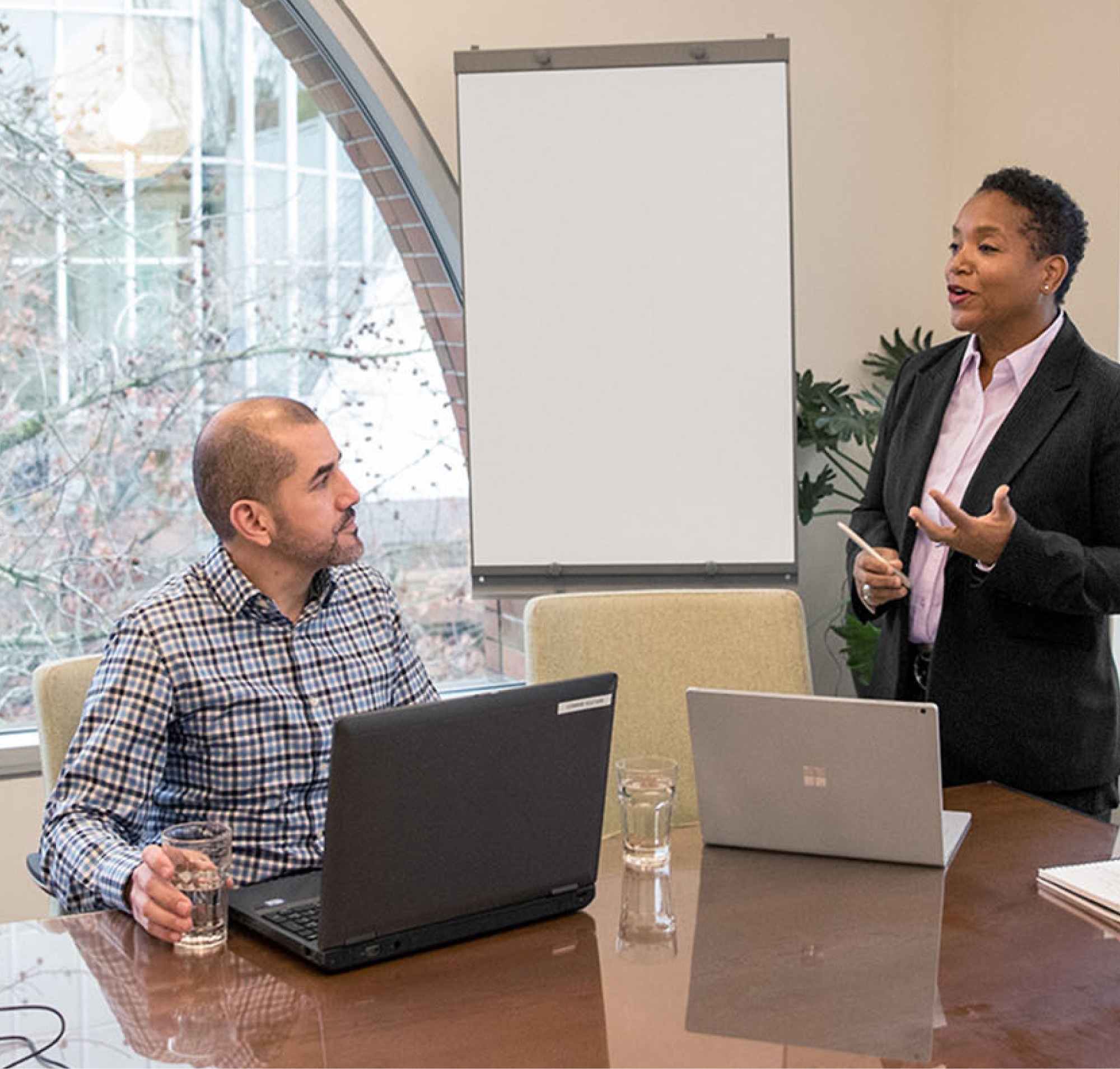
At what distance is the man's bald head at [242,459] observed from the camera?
2090 millimetres

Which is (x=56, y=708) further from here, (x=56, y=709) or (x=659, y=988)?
(x=659, y=988)

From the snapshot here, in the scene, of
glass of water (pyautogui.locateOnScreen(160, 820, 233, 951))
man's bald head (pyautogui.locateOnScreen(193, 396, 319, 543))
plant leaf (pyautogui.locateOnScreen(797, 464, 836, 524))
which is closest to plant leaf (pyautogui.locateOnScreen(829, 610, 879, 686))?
plant leaf (pyautogui.locateOnScreen(797, 464, 836, 524))

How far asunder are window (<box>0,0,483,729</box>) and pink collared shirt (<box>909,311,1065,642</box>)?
1780mm

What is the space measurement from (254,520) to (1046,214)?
1.52 m

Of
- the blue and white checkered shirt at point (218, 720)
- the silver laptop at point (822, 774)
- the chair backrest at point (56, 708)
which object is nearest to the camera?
the silver laptop at point (822, 774)

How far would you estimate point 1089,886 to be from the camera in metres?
1.74

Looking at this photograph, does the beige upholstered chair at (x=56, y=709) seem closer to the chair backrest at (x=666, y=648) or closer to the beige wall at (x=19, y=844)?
the chair backrest at (x=666, y=648)

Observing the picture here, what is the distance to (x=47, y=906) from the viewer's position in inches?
136

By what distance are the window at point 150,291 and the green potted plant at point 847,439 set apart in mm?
1099

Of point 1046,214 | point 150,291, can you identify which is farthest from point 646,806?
point 150,291

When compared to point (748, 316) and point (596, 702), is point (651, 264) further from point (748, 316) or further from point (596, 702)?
point (596, 702)

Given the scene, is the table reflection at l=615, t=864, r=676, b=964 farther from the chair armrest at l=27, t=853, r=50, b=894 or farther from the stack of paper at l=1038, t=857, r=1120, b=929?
the chair armrest at l=27, t=853, r=50, b=894

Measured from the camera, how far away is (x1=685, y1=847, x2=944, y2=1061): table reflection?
138 cm

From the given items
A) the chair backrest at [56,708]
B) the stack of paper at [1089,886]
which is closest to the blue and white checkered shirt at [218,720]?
the chair backrest at [56,708]
